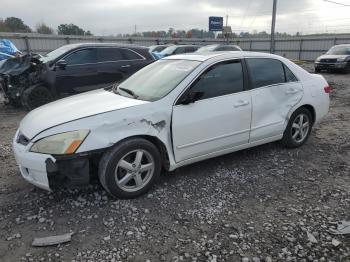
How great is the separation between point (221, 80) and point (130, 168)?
1.68 metres

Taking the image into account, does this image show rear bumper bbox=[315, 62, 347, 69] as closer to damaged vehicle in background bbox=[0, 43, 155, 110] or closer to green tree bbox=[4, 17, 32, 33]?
damaged vehicle in background bbox=[0, 43, 155, 110]

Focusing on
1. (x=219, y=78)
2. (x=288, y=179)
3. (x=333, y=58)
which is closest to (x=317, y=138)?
(x=288, y=179)

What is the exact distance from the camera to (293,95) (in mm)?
5109

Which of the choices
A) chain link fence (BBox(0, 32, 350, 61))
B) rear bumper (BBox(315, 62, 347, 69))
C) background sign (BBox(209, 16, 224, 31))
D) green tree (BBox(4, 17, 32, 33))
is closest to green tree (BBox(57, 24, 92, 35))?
green tree (BBox(4, 17, 32, 33))

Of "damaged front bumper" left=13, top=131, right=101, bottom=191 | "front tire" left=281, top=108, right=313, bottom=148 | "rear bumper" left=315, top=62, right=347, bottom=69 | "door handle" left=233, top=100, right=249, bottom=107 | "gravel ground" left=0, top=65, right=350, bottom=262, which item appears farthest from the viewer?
"rear bumper" left=315, top=62, right=347, bottom=69

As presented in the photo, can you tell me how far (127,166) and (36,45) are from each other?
21.0 m

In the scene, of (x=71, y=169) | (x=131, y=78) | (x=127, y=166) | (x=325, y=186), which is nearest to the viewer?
(x=71, y=169)

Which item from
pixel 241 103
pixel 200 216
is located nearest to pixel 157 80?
pixel 241 103

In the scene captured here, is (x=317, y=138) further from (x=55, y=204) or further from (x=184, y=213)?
(x=55, y=204)

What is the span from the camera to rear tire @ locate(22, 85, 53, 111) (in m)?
8.24

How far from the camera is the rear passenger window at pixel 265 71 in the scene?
471cm

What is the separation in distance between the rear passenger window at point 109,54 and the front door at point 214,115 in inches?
205

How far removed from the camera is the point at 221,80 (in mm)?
4398

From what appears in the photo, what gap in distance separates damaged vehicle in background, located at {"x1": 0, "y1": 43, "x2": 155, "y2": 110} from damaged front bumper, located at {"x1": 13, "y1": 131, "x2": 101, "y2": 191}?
5.07m
